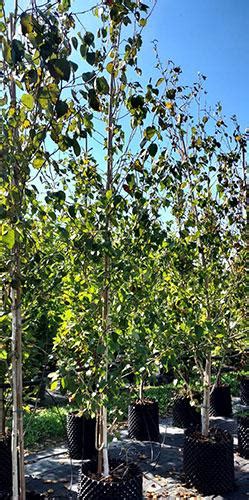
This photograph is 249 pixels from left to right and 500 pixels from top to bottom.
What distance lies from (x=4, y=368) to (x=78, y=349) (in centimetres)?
44

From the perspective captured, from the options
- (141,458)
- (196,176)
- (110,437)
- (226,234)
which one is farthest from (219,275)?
(141,458)

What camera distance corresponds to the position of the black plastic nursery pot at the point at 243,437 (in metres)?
4.55

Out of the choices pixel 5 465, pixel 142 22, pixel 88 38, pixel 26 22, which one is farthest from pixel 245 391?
pixel 26 22

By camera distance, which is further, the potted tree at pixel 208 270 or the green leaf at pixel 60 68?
the potted tree at pixel 208 270

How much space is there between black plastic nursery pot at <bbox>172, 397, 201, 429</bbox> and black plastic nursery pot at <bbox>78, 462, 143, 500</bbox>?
2643mm

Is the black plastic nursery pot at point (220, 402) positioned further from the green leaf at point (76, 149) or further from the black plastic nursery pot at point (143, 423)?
the green leaf at point (76, 149)

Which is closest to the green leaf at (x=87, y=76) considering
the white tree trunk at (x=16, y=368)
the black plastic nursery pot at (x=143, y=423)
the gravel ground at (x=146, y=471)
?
the white tree trunk at (x=16, y=368)

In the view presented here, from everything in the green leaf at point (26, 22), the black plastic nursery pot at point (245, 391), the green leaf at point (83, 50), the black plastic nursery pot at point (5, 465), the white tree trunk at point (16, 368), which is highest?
the green leaf at point (83, 50)

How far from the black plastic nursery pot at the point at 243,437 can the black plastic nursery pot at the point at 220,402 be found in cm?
164

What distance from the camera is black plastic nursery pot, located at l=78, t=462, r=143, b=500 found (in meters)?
2.88

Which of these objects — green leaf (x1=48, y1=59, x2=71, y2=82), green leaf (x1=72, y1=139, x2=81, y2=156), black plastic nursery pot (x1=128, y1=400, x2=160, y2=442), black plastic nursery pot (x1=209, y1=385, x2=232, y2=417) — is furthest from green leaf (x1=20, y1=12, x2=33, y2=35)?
black plastic nursery pot (x1=209, y1=385, x2=232, y2=417)

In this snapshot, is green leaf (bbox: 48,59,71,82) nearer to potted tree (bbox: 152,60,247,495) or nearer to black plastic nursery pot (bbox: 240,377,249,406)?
potted tree (bbox: 152,60,247,495)

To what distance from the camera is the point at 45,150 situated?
6.57ft

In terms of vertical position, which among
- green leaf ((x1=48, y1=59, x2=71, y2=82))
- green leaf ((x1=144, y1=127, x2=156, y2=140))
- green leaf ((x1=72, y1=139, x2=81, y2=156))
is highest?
green leaf ((x1=144, y1=127, x2=156, y2=140))
